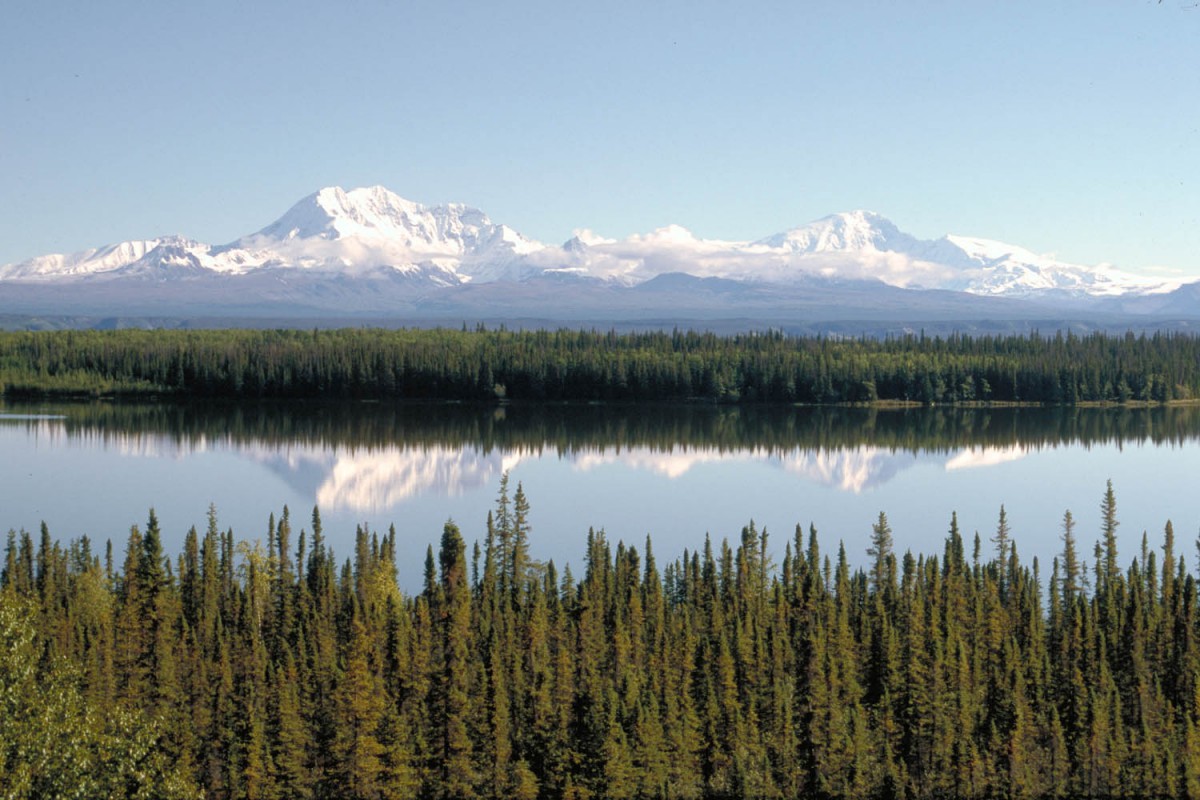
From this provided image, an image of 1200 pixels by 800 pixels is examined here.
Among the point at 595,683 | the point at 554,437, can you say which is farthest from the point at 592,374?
the point at 595,683

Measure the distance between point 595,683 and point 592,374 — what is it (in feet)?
349

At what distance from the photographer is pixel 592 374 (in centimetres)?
14350

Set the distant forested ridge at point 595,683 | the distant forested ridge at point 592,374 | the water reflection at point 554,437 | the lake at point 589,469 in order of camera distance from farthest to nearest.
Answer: the distant forested ridge at point 592,374 < the water reflection at point 554,437 < the lake at point 589,469 < the distant forested ridge at point 595,683

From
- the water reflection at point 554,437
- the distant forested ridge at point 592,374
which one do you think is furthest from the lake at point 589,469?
the distant forested ridge at point 592,374

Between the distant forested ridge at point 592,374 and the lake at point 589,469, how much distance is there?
464 inches

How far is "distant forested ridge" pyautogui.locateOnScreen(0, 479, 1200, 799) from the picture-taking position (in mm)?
32719

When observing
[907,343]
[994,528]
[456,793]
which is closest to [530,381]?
[907,343]

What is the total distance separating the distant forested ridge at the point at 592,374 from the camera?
5635 inches

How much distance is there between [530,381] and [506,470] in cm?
5863

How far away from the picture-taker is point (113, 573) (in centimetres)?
5259

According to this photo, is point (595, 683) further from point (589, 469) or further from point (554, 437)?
point (554, 437)

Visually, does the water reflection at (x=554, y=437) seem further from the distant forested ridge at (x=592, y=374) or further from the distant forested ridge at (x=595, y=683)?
the distant forested ridge at (x=595, y=683)

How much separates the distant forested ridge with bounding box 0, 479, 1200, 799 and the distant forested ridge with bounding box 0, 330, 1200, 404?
94.7m

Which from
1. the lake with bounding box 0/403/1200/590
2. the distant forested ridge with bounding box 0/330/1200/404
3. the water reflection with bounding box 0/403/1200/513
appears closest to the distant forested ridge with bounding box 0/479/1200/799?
the lake with bounding box 0/403/1200/590
